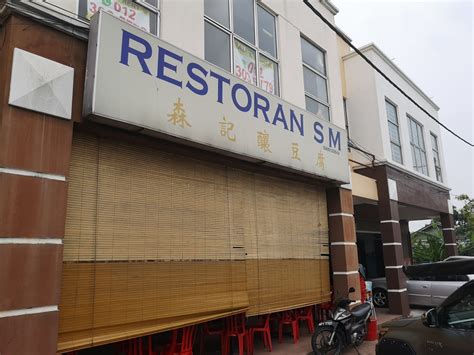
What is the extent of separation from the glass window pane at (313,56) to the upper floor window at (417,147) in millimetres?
6233

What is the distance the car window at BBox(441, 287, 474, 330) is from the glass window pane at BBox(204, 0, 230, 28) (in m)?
5.48

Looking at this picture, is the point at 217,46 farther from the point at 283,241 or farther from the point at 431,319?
the point at 431,319

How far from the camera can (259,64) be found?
770cm

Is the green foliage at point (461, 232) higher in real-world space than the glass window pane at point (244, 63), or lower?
lower

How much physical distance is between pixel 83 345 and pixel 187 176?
255 centimetres

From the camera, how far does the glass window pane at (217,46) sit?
267 inches

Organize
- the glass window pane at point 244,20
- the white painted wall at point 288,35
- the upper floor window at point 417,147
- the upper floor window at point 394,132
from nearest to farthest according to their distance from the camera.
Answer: the white painted wall at point 288,35
the glass window pane at point 244,20
the upper floor window at point 394,132
the upper floor window at point 417,147

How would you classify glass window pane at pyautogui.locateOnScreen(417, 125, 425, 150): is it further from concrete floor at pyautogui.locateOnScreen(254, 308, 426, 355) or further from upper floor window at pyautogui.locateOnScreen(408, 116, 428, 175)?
concrete floor at pyautogui.locateOnScreen(254, 308, 426, 355)

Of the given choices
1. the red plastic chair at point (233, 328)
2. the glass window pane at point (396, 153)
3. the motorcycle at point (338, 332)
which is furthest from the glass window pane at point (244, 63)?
the glass window pane at point (396, 153)

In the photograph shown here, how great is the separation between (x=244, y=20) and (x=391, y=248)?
7.47m

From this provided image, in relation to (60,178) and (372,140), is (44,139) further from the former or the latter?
(372,140)

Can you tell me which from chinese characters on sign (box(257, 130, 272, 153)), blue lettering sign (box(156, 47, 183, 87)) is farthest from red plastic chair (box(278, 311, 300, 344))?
blue lettering sign (box(156, 47, 183, 87))

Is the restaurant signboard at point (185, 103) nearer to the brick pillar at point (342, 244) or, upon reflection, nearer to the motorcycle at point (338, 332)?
the brick pillar at point (342, 244)

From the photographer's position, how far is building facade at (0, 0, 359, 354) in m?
4.07
